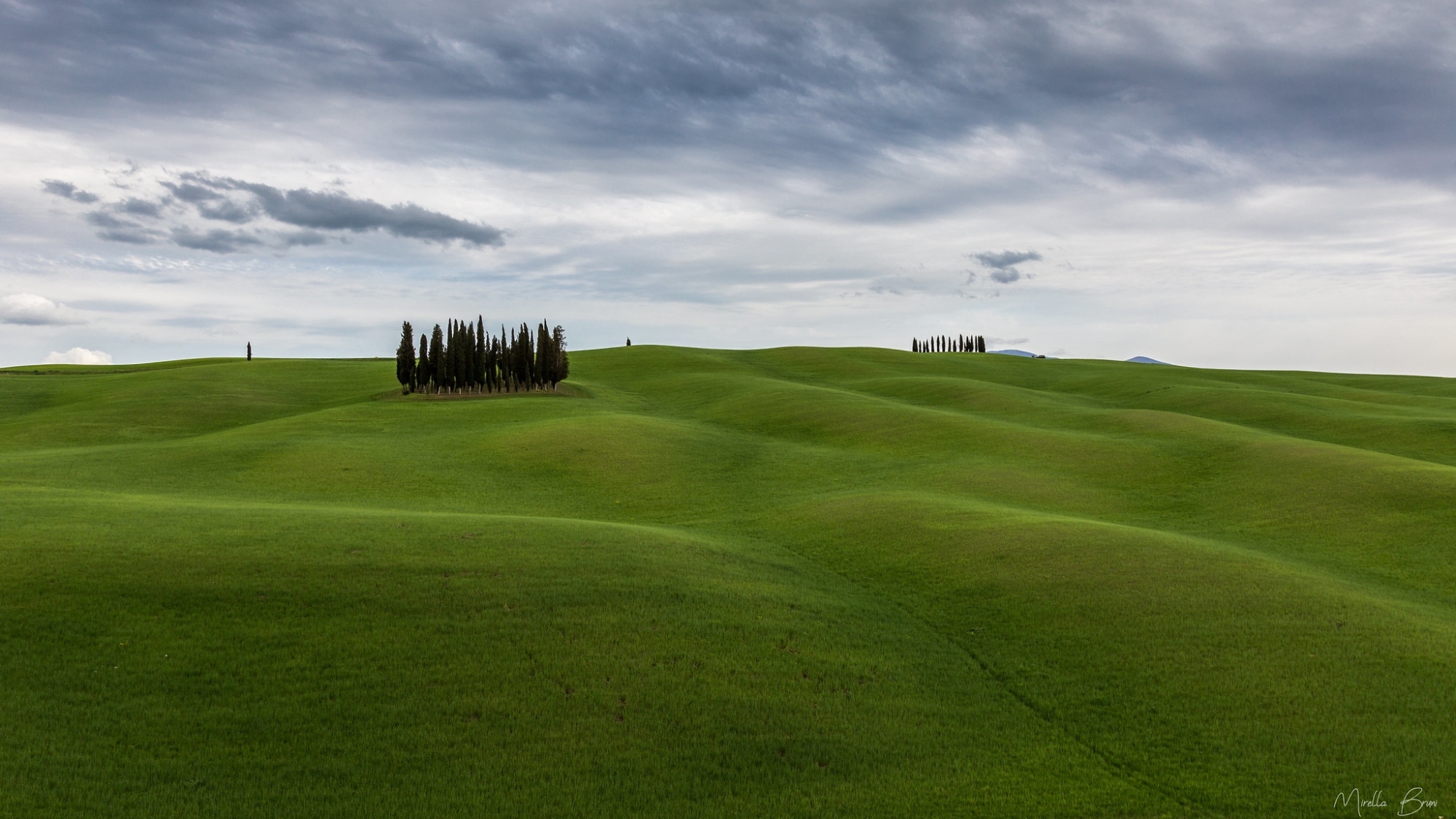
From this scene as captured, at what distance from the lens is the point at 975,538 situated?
98.7 ft

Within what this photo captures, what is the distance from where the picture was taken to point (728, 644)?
20422mm

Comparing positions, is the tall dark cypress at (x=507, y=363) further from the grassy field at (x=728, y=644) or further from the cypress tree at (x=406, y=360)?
the grassy field at (x=728, y=644)

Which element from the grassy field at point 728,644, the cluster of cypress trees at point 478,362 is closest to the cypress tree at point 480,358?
the cluster of cypress trees at point 478,362

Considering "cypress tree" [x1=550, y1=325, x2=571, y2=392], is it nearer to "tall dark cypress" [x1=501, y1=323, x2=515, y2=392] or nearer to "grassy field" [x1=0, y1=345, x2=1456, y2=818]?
"tall dark cypress" [x1=501, y1=323, x2=515, y2=392]

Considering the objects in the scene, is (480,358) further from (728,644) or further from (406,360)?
(728,644)

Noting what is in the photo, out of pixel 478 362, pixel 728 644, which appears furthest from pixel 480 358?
pixel 728 644

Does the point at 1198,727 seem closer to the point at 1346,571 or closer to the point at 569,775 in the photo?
the point at 569,775

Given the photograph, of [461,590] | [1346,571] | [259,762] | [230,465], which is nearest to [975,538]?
[1346,571]

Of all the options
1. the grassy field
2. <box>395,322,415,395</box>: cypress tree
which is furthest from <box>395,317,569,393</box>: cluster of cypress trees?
the grassy field

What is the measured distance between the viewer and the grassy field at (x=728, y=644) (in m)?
15.7

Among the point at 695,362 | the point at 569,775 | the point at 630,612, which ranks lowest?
the point at 569,775

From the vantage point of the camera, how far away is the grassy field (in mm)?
15664

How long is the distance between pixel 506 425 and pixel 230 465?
59.3 ft

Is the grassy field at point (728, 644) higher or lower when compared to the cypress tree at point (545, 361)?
lower
